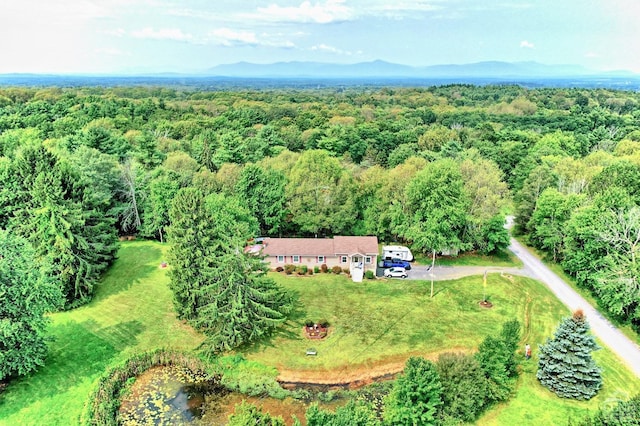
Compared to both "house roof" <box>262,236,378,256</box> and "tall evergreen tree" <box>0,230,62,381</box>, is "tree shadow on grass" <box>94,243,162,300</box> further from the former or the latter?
"house roof" <box>262,236,378,256</box>

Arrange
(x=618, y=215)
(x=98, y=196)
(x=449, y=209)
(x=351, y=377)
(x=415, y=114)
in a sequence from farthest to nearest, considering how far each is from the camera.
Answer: (x=415, y=114) → (x=98, y=196) → (x=449, y=209) → (x=618, y=215) → (x=351, y=377)

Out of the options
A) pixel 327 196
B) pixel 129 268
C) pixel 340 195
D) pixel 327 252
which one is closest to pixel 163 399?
pixel 129 268

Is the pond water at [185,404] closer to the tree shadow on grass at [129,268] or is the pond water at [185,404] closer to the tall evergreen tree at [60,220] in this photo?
the tall evergreen tree at [60,220]

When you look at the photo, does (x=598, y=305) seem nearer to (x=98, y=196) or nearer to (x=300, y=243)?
(x=300, y=243)

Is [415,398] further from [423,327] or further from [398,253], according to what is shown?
[398,253]

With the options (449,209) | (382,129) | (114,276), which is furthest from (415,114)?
(114,276)

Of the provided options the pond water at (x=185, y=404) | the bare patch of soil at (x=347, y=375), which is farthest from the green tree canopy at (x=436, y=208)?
the pond water at (x=185, y=404)
